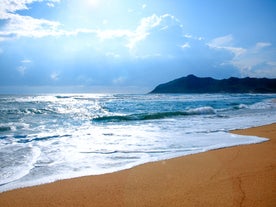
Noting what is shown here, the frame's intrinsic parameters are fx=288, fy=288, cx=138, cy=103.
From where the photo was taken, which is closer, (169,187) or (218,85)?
(169,187)

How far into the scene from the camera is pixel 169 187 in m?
4.02

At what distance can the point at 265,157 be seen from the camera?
562 cm

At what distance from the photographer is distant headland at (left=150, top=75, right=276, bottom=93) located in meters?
133

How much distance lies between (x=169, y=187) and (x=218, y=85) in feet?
477

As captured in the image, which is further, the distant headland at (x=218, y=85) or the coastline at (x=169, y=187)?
the distant headland at (x=218, y=85)

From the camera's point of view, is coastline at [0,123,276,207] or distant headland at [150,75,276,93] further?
distant headland at [150,75,276,93]

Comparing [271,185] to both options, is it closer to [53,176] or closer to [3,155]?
[53,176]

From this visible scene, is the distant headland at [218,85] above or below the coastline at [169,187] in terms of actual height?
above

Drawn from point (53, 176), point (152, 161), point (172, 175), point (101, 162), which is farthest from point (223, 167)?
point (53, 176)

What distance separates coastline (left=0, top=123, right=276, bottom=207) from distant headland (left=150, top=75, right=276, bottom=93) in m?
133

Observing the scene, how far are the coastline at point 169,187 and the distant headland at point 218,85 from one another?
133302 mm

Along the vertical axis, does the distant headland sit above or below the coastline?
above

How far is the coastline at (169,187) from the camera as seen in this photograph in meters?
3.51

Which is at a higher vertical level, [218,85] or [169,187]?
[218,85]
